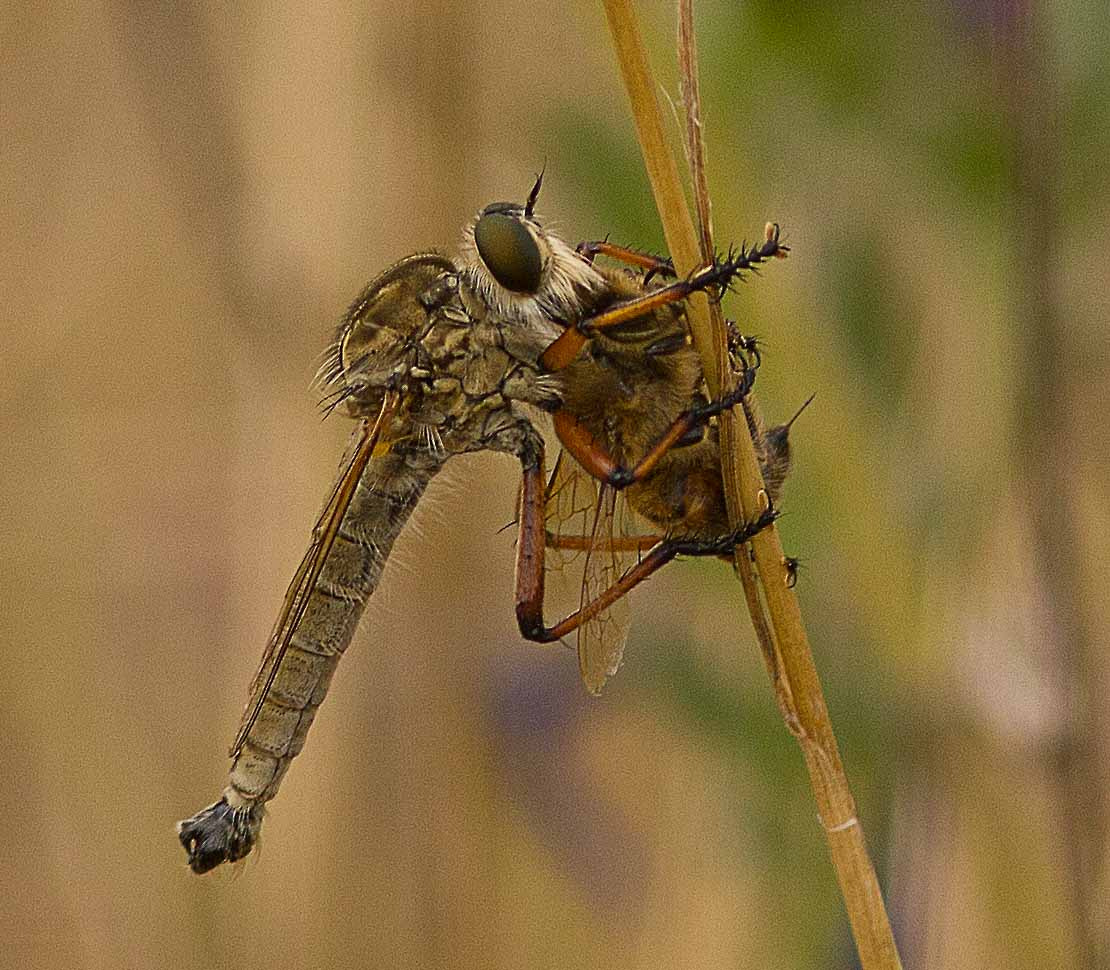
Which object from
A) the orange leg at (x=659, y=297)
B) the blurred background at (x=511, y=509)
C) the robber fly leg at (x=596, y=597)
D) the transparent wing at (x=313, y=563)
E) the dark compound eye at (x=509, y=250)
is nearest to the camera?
the orange leg at (x=659, y=297)

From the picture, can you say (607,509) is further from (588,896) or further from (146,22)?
(146,22)

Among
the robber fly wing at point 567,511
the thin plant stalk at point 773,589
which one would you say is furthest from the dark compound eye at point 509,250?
the thin plant stalk at point 773,589

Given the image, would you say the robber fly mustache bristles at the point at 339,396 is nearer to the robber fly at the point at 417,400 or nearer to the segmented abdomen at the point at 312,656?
the robber fly at the point at 417,400

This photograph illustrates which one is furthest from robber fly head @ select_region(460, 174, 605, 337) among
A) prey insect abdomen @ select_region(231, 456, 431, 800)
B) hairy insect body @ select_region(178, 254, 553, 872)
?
prey insect abdomen @ select_region(231, 456, 431, 800)

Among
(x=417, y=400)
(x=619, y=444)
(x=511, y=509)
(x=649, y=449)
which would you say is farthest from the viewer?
(x=511, y=509)

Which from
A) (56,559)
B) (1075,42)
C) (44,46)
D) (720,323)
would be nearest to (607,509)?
(720,323)

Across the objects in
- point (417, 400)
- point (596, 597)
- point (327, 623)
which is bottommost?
point (596, 597)

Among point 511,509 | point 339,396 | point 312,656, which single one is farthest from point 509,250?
point 511,509

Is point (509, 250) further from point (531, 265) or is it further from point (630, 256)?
point (630, 256)

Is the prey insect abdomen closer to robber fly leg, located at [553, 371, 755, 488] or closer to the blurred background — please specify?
the blurred background
